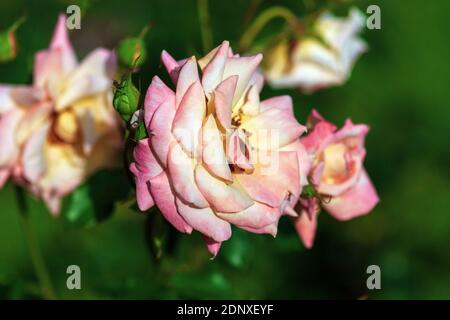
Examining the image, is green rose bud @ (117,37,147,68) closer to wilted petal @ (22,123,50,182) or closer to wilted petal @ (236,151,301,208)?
wilted petal @ (22,123,50,182)

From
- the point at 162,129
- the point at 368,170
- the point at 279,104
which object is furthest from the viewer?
the point at 368,170

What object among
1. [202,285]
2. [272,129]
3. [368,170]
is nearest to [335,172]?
[272,129]

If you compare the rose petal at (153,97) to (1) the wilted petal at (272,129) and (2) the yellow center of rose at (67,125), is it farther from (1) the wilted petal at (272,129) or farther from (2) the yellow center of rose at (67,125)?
(2) the yellow center of rose at (67,125)

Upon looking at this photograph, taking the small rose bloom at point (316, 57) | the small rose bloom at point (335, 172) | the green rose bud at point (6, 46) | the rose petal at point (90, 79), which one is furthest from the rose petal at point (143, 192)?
the small rose bloom at point (316, 57)

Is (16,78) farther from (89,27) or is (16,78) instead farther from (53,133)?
(53,133)

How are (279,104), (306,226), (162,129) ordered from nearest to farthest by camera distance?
(162,129) → (279,104) → (306,226)

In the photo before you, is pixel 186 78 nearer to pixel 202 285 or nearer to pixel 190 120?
pixel 190 120
